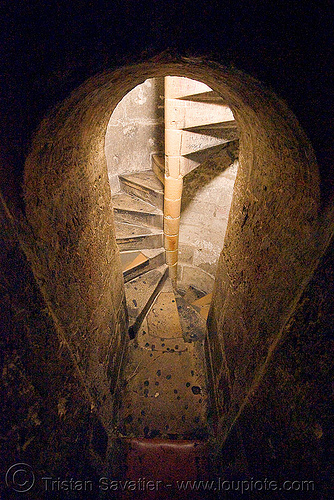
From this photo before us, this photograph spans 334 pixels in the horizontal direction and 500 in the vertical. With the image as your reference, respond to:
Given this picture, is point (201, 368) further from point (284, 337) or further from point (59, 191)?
point (59, 191)

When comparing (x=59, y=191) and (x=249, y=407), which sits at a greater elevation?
(x=59, y=191)

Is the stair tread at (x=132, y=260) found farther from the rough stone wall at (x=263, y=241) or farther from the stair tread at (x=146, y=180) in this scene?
the rough stone wall at (x=263, y=241)

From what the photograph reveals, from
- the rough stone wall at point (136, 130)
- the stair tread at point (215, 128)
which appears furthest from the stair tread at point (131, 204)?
the stair tread at point (215, 128)

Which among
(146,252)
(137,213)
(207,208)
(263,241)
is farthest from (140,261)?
(263,241)

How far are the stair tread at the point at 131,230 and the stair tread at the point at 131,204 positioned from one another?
280 mm

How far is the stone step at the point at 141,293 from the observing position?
2731 mm

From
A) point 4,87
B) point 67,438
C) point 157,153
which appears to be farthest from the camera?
point 157,153

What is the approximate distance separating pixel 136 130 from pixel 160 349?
3.68 meters

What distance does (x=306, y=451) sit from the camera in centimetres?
73

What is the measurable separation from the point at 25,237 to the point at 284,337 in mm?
1040

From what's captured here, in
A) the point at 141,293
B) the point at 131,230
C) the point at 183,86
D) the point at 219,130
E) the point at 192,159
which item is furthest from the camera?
the point at 131,230

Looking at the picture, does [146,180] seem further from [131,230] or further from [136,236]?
[136,236]

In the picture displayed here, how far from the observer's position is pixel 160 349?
251 cm

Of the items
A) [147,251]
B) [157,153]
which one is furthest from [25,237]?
[157,153]
